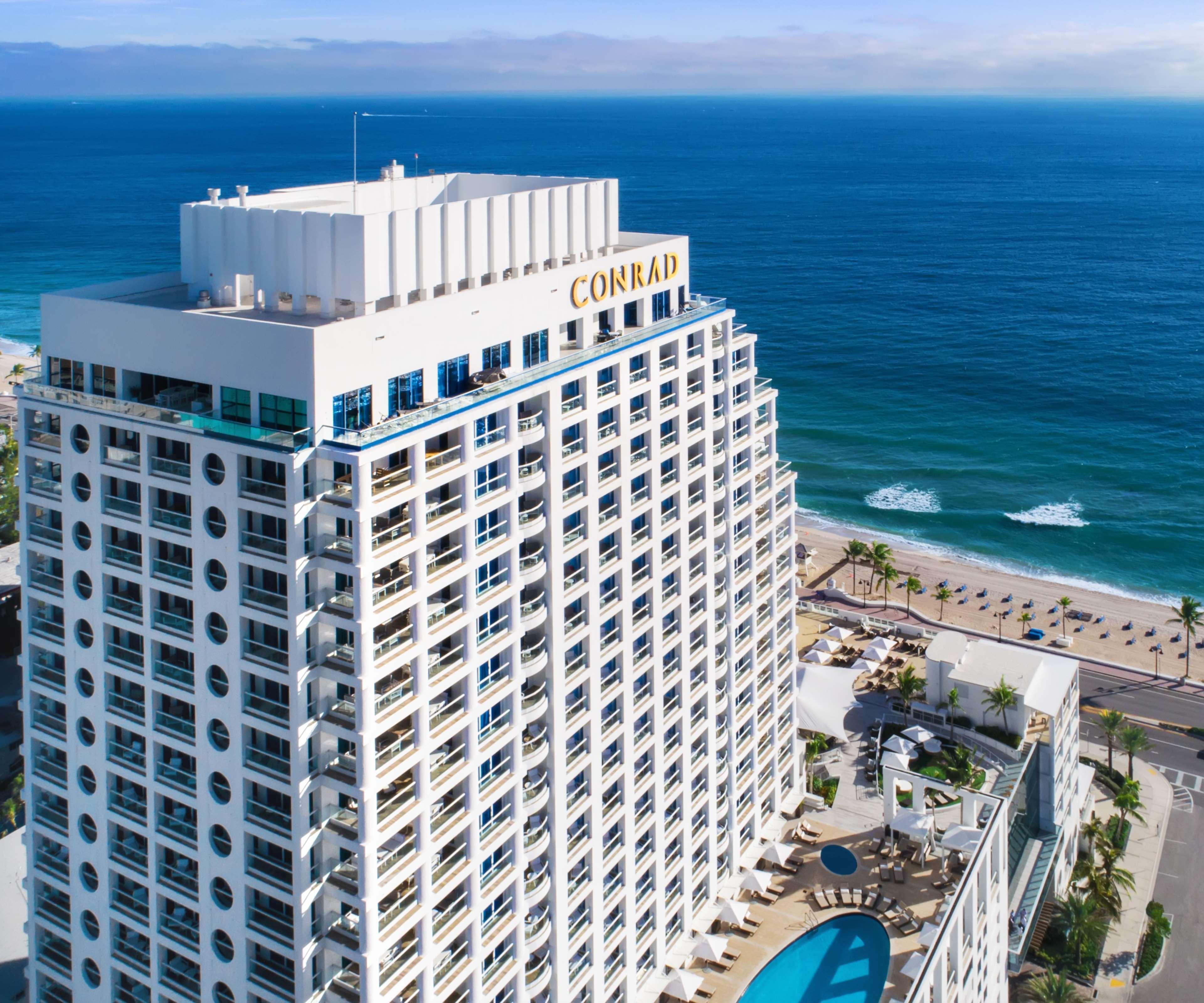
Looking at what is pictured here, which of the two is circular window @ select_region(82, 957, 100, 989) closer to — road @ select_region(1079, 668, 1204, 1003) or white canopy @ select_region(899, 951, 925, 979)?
white canopy @ select_region(899, 951, 925, 979)

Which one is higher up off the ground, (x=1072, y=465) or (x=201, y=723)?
(x=201, y=723)

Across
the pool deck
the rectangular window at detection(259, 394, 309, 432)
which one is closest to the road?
the pool deck


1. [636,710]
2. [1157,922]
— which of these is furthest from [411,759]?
[1157,922]

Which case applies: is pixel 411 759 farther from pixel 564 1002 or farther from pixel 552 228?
pixel 552 228

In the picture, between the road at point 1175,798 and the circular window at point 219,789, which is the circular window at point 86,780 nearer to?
the circular window at point 219,789

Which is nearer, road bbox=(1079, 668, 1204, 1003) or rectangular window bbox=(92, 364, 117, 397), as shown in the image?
rectangular window bbox=(92, 364, 117, 397)

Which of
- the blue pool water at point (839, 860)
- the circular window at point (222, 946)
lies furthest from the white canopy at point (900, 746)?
the circular window at point (222, 946)

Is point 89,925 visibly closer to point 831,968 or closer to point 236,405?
point 236,405
